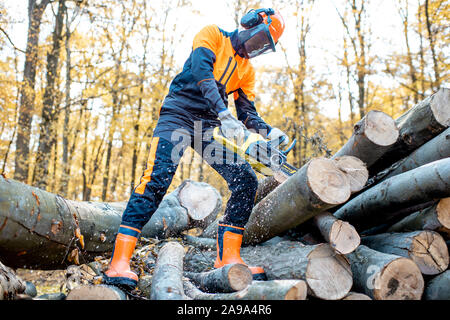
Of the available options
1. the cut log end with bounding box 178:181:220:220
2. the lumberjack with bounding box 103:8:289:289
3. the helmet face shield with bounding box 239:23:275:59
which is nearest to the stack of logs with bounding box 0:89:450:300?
the lumberjack with bounding box 103:8:289:289

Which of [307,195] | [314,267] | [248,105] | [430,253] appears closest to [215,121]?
[248,105]

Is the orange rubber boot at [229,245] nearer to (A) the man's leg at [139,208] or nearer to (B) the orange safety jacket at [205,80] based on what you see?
(A) the man's leg at [139,208]

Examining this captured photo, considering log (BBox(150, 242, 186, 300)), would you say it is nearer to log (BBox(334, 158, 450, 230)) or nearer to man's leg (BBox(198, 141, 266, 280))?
man's leg (BBox(198, 141, 266, 280))

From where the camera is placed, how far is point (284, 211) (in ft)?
8.91

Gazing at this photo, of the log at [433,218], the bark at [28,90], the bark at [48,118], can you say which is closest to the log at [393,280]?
the log at [433,218]

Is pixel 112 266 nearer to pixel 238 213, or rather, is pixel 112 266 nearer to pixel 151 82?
pixel 238 213

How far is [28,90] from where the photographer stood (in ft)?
30.6

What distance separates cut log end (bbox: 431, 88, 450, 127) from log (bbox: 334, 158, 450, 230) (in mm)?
608

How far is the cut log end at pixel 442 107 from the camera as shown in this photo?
2.83 m

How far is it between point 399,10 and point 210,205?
11.5 meters

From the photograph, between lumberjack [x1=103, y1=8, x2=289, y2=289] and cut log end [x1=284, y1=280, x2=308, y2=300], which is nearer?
cut log end [x1=284, y1=280, x2=308, y2=300]

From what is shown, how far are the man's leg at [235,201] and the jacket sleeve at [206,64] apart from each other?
0.43 m

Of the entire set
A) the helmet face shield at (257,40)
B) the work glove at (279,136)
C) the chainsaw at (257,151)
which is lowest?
the chainsaw at (257,151)

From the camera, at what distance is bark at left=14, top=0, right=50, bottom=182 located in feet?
30.8
